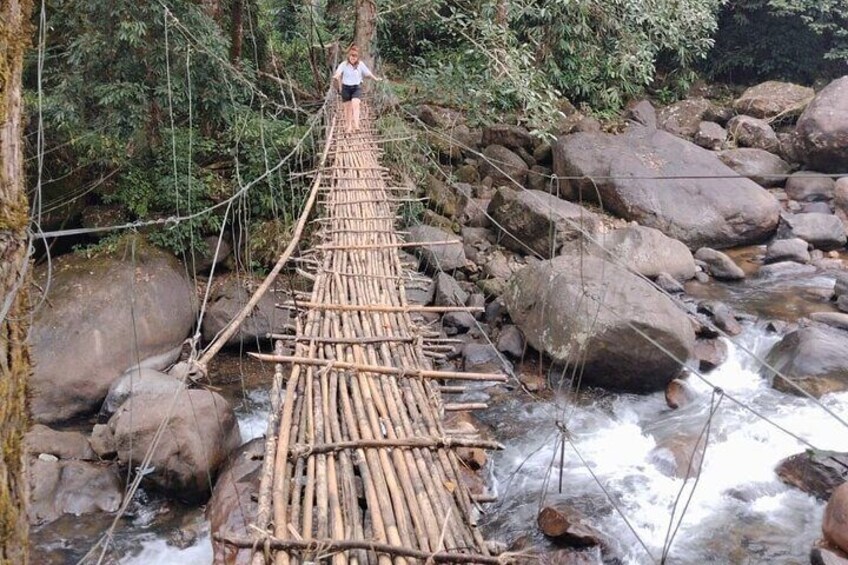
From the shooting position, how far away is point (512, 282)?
419 centimetres

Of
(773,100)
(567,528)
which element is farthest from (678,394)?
(773,100)

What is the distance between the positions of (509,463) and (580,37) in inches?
185

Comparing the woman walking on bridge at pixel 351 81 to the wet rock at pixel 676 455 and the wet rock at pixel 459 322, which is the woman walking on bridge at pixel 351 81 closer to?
the wet rock at pixel 459 322

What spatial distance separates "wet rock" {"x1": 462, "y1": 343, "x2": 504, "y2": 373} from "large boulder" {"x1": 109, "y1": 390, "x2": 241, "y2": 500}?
4.71 ft

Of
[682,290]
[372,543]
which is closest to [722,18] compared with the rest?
[682,290]

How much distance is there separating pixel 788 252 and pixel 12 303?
5713 mm

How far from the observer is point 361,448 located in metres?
1.65

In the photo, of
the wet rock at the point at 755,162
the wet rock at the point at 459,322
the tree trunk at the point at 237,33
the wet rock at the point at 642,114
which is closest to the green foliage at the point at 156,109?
the tree trunk at the point at 237,33

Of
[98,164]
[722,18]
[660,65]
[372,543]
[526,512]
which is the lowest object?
[526,512]

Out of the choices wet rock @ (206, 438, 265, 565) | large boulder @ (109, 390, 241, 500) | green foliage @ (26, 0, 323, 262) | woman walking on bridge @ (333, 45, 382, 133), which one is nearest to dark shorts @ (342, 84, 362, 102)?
woman walking on bridge @ (333, 45, 382, 133)

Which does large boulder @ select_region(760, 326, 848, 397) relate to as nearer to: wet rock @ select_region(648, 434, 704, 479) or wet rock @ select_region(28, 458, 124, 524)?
wet rock @ select_region(648, 434, 704, 479)

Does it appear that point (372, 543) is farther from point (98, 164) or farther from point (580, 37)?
point (580, 37)

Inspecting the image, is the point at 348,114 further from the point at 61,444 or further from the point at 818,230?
the point at 818,230

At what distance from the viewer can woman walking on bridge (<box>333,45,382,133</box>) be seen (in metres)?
4.82
